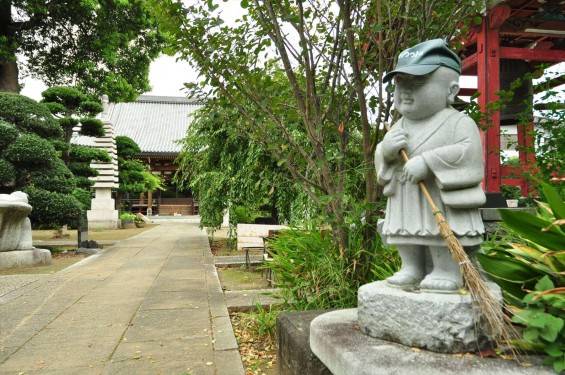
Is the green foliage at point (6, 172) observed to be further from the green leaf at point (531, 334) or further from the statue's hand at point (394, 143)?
the green leaf at point (531, 334)

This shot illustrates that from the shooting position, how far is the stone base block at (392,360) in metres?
1.53

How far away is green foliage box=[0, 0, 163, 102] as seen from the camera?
43.3 feet

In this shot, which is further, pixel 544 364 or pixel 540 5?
pixel 540 5

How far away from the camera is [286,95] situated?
4016 mm

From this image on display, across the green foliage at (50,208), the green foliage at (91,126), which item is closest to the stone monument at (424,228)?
the green foliage at (50,208)

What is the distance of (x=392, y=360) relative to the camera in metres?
1.63

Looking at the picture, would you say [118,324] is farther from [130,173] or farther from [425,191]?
[130,173]

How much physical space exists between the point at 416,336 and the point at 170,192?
30622 mm

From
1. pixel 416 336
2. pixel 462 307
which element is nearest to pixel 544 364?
pixel 462 307

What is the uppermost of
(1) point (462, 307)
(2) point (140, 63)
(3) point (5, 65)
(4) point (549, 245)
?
(2) point (140, 63)

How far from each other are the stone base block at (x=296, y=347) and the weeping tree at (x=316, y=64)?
843 mm

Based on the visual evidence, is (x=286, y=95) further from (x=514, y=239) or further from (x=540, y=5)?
(x=540, y=5)

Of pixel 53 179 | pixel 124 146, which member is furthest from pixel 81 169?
pixel 124 146

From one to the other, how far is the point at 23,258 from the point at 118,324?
476 cm
